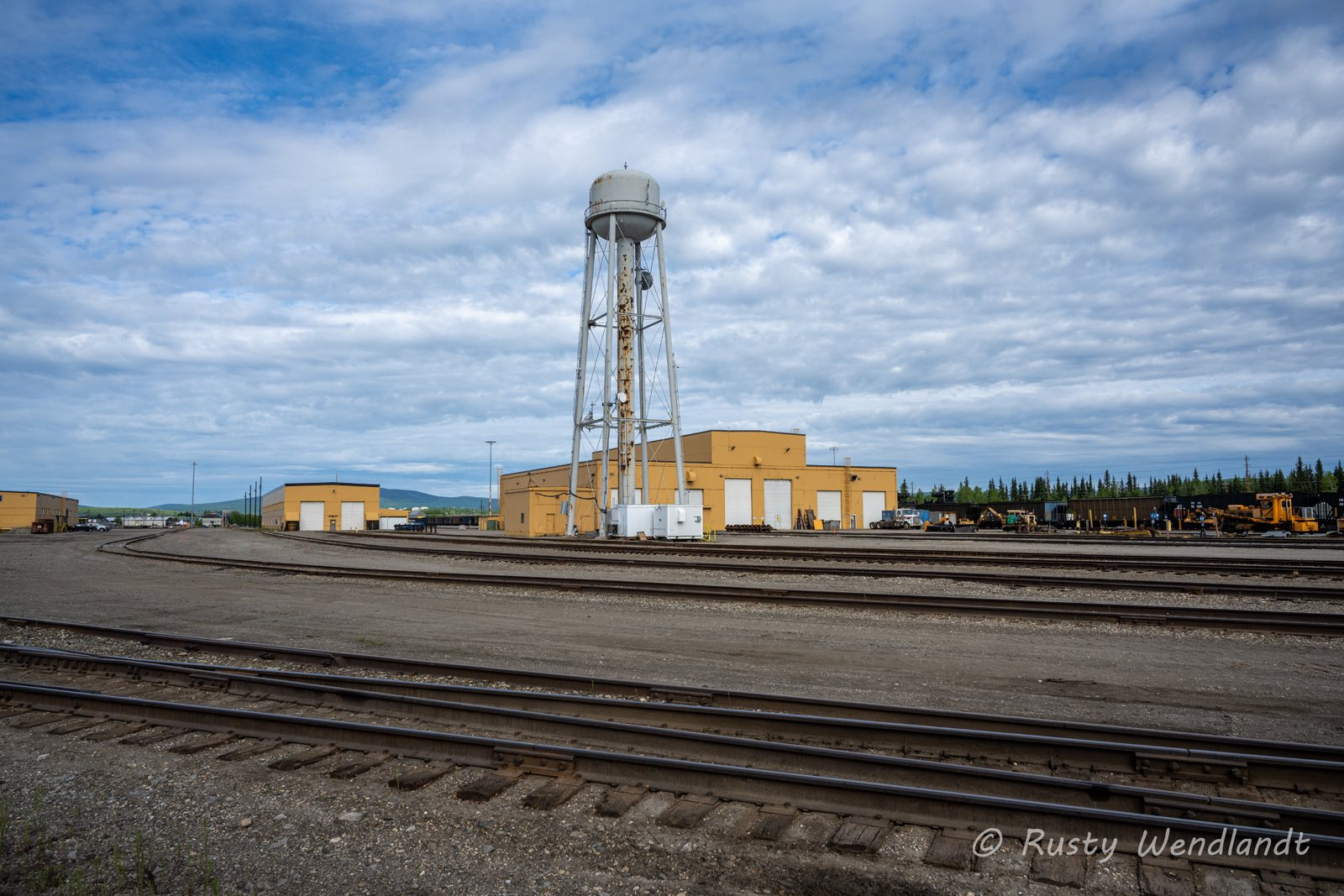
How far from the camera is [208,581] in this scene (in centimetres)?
2348

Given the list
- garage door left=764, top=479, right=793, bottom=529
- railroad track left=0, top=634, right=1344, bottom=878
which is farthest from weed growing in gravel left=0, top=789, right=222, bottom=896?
garage door left=764, top=479, right=793, bottom=529

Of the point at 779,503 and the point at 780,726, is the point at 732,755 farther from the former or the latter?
the point at 779,503

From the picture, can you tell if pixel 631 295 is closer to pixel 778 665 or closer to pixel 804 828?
pixel 778 665

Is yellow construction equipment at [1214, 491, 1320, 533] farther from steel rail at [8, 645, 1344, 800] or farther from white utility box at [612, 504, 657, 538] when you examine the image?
steel rail at [8, 645, 1344, 800]

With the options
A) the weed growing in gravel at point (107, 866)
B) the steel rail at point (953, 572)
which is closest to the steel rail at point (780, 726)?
A: the weed growing in gravel at point (107, 866)

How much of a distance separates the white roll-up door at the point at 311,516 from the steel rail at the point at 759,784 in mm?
84494

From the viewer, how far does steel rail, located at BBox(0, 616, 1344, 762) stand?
651 cm

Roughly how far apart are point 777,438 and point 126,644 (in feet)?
175

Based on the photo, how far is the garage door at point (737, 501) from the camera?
A: 60469mm

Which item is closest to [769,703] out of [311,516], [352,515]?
[311,516]

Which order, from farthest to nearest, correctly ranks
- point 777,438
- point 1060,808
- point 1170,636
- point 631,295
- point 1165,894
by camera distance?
point 777,438 < point 631,295 < point 1170,636 < point 1060,808 < point 1165,894

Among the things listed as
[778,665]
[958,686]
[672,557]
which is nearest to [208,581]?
[672,557]

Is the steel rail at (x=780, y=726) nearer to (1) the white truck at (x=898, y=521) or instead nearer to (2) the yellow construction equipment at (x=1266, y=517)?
(2) the yellow construction equipment at (x=1266, y=517)

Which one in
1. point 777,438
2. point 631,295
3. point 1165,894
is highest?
point 631,295
